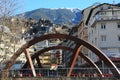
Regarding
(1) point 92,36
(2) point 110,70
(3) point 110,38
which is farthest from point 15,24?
(1) point 92,36

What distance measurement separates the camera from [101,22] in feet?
303

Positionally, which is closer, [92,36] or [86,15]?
[92,36]

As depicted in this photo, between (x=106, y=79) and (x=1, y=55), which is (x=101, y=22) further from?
(x=106, y=79)

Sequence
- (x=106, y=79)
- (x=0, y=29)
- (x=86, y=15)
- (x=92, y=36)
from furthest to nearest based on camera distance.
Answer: (x=86, y=15)
(x=92, y=36)
(x=0, y=29)
(x=106, y=79)

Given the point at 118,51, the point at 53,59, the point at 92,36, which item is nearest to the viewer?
the point at 118,51

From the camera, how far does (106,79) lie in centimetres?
3052

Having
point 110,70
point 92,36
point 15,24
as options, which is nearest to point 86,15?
point 92,36

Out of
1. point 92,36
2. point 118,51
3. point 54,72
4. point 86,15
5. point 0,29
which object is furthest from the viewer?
point 86,15

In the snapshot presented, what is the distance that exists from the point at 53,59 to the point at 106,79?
112 meters

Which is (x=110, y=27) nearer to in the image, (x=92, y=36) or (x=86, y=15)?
(x=92, y=36)

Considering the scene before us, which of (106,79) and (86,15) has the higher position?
(86,15)

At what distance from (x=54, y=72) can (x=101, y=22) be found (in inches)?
2311

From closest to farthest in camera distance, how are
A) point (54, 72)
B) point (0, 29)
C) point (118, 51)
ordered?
point (54, 72) → point (0, 29) → point (118, 51)

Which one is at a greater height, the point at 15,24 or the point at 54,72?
the point at 15,24
